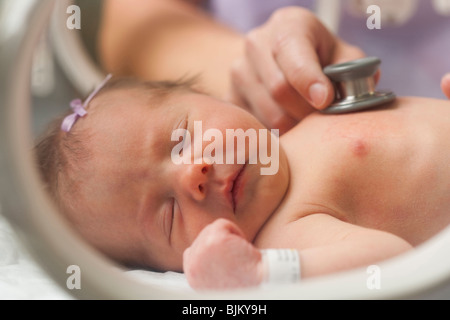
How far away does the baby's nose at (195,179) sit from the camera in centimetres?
67

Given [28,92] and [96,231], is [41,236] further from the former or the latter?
[96,231]

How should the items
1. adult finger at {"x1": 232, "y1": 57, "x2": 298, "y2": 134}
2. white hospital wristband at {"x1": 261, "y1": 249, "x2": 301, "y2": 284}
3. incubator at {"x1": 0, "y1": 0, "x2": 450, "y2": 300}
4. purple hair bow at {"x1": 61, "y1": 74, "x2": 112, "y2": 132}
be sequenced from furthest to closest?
adult finger at {"x1": 232, "y1": 57, "x2": 298, "y2": 134} < purple hair bow at {"x1": 61, "y1": 74, "x2": 112, "y2": 132} < white hospital wristband at {"x1": 261, "y1": 249, "x2": 301, "y2": 284} < incubator at {"x1": 0, "y1": 0, "x2": 450, "y2": 300}

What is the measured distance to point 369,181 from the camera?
2.40ft

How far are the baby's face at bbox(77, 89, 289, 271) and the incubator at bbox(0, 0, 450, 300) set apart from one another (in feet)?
0.87

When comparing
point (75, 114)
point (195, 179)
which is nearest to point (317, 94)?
point (195, 179)

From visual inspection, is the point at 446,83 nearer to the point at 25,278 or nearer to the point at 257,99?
the point at 257,99

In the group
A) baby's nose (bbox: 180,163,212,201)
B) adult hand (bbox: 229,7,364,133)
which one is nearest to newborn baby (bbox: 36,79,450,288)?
baby's nose (bbox: 180,163,212,201)

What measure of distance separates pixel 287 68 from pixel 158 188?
333mm

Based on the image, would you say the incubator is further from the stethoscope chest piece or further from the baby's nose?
the stethoscope chest piece

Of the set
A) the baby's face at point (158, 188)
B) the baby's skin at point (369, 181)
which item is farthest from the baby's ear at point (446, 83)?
Answer: the baby's face at point (158, 188)

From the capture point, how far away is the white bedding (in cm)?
62

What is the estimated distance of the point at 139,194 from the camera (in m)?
0.71
